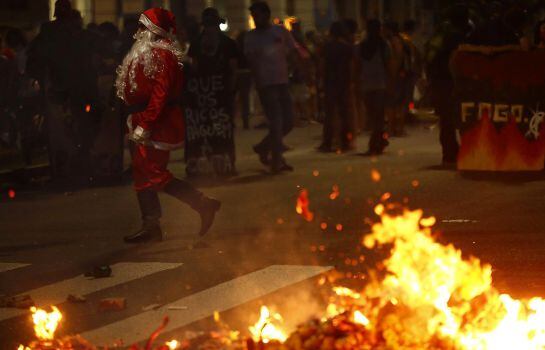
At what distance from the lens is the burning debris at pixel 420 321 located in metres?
6.10

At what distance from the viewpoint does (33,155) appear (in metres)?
17.2

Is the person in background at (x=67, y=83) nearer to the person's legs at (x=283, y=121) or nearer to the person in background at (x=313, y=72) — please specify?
the person's legs at (x=283, y=121)

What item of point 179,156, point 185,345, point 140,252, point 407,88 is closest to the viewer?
point 185,345

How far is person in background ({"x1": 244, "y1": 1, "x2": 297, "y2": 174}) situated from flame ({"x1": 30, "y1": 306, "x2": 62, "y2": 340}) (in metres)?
8.37

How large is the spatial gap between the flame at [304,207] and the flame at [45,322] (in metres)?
4.23

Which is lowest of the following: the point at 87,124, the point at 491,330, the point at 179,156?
the point at 179,156

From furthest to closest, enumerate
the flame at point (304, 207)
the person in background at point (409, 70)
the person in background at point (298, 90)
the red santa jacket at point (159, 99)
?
the person in background at point (298, 90), the person in background at point (409, 70), the flame at point (304, 207), the red santa jacket at point (159, 99)

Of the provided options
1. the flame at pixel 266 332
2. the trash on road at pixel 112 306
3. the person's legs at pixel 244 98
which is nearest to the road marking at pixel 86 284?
the trash on road at pixel 112 306

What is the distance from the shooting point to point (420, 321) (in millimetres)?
6125

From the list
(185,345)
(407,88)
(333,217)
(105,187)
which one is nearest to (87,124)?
(105,187)

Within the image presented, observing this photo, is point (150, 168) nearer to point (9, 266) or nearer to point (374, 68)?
point (9, 266)

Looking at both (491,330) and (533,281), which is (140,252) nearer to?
(533,281)

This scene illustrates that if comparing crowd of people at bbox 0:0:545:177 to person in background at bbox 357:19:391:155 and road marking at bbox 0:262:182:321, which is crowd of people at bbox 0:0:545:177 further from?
road marking at bbox 0:262:182:321

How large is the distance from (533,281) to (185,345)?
115 inches
